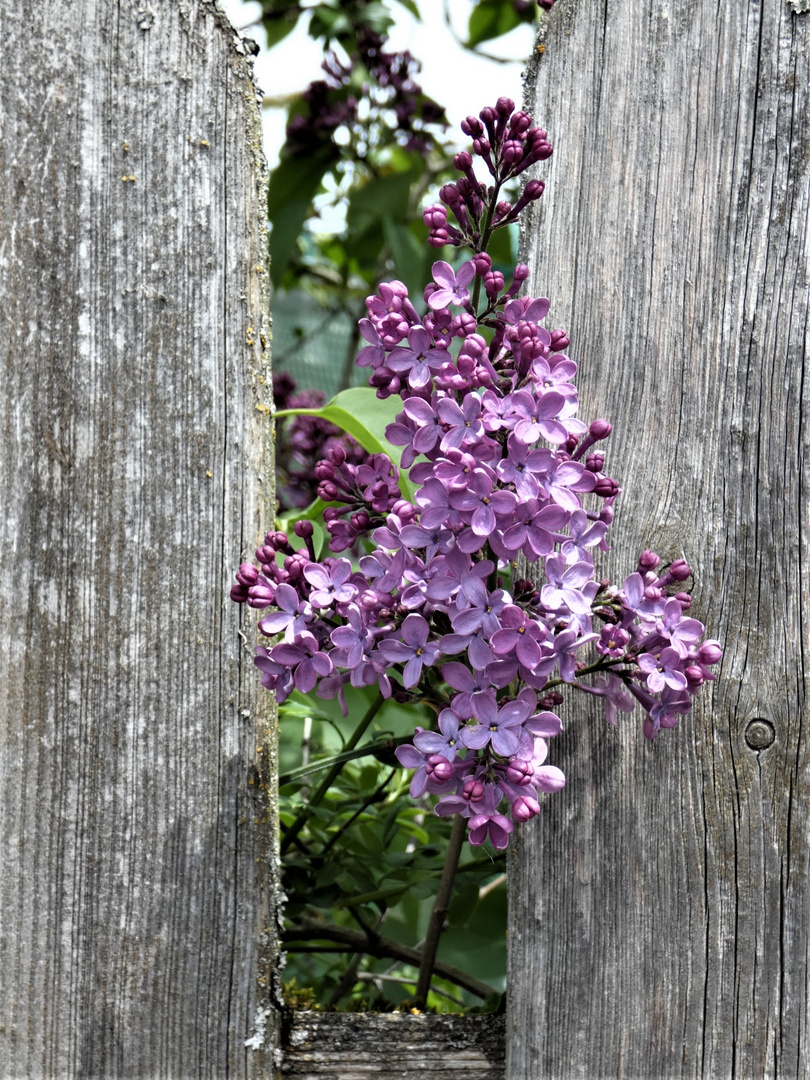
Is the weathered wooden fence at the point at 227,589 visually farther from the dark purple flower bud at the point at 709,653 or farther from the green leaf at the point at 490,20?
the green leaf at the point at 490,20

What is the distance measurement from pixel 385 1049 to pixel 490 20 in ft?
9.37

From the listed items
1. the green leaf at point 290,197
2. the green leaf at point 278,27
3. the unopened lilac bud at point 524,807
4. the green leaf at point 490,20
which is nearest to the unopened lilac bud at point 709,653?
the unopened lilac bud at point 524,807

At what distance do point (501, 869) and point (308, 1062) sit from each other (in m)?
0.43

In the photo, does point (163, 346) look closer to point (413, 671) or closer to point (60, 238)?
point (60, 238)

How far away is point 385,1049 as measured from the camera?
1.16 m

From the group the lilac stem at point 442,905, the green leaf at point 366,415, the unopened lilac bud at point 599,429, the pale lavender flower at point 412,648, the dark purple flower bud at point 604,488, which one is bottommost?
the lilac stem at point 442,905

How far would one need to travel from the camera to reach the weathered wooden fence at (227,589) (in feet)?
3.81

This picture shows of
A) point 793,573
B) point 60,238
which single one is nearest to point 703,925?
point 793,573

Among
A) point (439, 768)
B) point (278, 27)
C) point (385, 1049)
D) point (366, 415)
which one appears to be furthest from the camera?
point (278, 27)

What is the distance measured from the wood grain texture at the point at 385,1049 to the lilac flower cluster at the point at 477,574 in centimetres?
35

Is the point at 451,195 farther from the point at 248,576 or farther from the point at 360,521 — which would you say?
the point at 248,576

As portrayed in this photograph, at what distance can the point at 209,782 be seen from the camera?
3.84 ft

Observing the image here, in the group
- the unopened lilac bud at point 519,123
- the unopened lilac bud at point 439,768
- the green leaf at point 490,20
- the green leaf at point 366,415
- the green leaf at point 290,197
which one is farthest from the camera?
the green leaf at point 490,20

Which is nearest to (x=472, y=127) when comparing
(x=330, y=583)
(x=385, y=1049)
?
(x=330, y=583)
